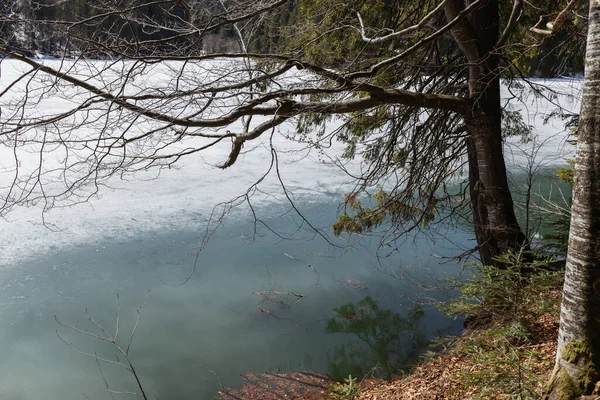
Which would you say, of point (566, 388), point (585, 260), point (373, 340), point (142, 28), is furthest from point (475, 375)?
point (142, 28)

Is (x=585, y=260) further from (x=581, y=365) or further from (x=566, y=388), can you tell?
(x=566, y=388)

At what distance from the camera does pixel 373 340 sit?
7.43m

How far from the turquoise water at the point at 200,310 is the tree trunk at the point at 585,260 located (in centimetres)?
390

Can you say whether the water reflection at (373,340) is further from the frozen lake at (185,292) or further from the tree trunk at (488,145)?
the tree trunk at (488,145)

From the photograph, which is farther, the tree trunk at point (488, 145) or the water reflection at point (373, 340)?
the water reflection at point (373, 340)

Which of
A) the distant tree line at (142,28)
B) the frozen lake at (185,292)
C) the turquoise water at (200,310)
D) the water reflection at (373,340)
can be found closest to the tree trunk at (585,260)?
the distant tree line at (142,28)

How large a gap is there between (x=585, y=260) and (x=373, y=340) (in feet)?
16.1

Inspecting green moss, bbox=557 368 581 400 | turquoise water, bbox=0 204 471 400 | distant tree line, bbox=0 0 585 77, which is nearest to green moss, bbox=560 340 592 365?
green moss, bbox=557 368 581 400

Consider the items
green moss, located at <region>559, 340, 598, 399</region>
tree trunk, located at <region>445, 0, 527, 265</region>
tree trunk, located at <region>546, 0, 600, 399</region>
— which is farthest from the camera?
tree trunk, located at <region>445, 0, 527, 265</region>

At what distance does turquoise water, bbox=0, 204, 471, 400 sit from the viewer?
21.3 feet

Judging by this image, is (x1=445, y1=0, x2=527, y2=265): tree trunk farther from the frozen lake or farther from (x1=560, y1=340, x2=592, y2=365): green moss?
(x1=560, y1=340, x2=592, y2=365): green moss

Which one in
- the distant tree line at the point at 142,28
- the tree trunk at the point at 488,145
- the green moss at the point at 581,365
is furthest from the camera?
the tree trunk at the point at 488,145

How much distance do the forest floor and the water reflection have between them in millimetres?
444

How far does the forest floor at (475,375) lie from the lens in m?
3.54
